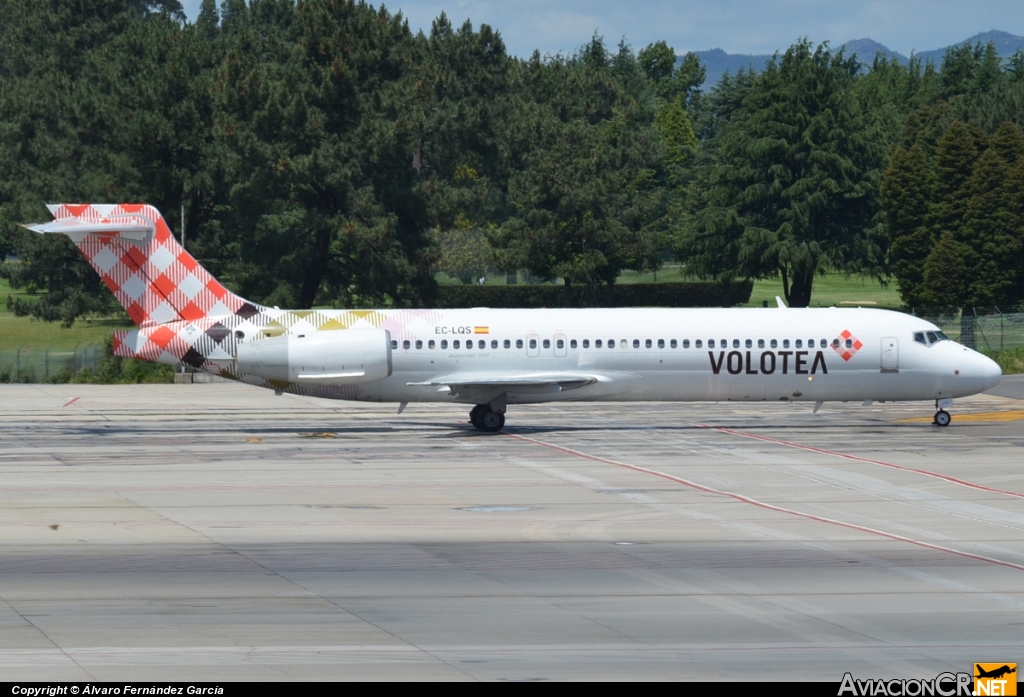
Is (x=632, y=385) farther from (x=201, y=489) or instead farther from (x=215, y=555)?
(x=215, y=555)

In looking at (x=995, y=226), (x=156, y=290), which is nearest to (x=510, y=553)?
(x=156, y=290)

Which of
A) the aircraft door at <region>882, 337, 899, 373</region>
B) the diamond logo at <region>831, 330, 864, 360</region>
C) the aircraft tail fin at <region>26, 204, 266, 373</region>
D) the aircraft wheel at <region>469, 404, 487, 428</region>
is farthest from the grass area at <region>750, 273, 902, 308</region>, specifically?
the aircraft tail fin at <region>26, 204, 266, 373</region>

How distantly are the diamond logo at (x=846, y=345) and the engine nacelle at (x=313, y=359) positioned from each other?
1171cm

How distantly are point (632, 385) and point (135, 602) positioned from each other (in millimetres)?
20558

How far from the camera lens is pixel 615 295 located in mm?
88375

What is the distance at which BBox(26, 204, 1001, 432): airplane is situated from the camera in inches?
1361

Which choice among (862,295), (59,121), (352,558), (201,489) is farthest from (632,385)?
(862,295)

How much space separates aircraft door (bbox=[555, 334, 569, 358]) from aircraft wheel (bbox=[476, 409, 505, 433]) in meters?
2.19

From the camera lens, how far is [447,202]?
65.9 meters

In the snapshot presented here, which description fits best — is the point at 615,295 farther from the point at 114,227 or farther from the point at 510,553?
the point at 510,553

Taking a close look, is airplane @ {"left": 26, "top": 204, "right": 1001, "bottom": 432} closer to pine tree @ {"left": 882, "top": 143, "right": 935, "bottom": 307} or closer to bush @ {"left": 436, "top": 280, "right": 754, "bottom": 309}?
pine tree @ {"left": 882, "top": 143, "right": 935, "bottom": 307}

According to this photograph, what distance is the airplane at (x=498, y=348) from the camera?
1361 inches

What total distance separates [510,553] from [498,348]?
15.9 metres

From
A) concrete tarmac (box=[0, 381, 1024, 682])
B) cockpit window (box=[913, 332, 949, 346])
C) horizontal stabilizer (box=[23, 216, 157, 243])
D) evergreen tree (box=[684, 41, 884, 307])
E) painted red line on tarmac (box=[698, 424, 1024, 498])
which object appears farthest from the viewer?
evergreen tree (box=[684, 41, 884, 307])
